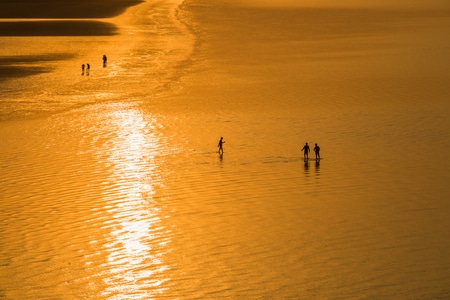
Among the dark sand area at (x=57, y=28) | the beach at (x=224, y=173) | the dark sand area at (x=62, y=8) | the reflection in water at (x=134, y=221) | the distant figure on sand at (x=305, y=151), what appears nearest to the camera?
the reflection in water at (x=134, y=221)

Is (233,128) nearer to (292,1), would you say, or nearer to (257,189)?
(257,189)

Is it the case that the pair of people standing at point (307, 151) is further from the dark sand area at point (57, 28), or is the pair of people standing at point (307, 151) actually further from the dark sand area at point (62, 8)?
the dark sand area at point (62, 8)

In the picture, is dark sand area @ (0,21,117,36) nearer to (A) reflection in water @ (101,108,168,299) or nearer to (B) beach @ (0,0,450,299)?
(B) beach @ (0,0,450,299)

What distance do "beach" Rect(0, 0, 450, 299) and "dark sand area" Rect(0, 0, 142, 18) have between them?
28782 mm

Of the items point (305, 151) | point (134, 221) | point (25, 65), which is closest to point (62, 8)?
point (25, 65)

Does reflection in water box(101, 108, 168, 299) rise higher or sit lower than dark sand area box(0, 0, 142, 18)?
lower

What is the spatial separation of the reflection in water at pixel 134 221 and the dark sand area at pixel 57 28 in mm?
41238

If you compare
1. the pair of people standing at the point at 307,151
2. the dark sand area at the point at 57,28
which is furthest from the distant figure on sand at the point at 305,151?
the dark sand area at the point at 57,28

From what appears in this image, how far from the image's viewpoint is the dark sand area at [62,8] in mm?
94688

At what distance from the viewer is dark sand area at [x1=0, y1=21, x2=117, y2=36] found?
7738cm

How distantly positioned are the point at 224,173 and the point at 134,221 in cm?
629

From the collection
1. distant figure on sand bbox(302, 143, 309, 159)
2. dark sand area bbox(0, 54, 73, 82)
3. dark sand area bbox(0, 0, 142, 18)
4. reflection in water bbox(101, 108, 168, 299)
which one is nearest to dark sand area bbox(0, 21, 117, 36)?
dark sand area bbox(0, 0, 142, 18)

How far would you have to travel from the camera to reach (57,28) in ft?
266

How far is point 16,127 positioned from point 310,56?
29.2m
